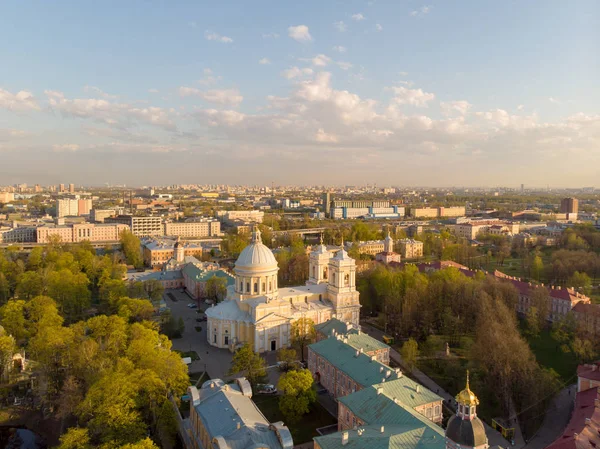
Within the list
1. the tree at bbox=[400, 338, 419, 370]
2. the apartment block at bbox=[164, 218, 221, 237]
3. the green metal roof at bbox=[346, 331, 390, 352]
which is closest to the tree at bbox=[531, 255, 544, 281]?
the tree at bbox=[400, 338, 419, 370]

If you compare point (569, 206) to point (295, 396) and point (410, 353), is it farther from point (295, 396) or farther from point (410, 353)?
point (295, 396)

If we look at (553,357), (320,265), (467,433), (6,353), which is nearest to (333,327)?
(320,265)

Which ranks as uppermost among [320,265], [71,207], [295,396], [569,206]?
[569,206]

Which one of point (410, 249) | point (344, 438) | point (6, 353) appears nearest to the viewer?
point (344, 438)

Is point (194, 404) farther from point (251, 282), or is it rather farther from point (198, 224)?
point (198, 224)

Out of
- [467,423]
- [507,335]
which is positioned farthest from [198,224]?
[467,423]

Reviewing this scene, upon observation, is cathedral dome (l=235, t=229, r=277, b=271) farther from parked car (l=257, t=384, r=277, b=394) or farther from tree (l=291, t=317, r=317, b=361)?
parked car (l=257, t=384, r=277, b=394)
